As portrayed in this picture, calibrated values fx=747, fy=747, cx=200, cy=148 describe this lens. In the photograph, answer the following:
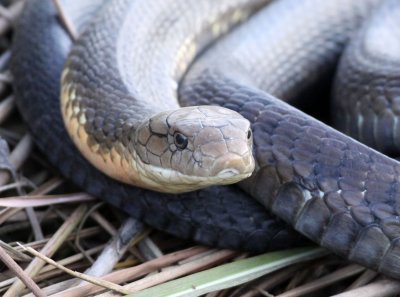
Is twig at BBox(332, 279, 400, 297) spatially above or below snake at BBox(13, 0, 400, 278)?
below

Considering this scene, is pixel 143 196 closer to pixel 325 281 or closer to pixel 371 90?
pixel 325 281

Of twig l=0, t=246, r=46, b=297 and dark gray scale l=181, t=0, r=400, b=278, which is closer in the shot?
twig l=0, t=246, r=46, b=297

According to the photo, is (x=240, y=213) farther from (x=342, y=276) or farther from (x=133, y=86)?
(x=133, y=86)

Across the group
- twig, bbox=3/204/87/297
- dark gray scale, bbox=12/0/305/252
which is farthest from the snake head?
twig, bbox=3/204/87/297

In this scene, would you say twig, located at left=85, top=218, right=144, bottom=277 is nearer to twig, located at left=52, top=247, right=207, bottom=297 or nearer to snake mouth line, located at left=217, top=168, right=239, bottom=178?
twig, located at left=52, top=247, right=207, bottom=297

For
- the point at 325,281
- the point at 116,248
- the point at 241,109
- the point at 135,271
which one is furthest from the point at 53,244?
the point at 325,281

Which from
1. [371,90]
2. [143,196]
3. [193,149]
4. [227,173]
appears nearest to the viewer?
[227,173]

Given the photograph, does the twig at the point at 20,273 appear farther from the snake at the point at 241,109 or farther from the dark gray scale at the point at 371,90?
the dark gray scale at the point at 371,90

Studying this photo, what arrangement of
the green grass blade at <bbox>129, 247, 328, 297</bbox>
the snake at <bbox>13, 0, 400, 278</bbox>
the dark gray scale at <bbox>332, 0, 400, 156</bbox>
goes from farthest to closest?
the dark gray scale at <bbox>332, 0, 400, 156</bbox>, the snake at <bbox>13, 0, 400, 278</bbox>, the green grass blade at <bbox>129, 247, 328, 297</bbox>
